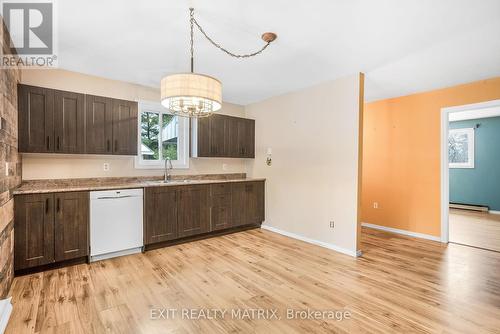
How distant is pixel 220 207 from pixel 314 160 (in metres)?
1.82

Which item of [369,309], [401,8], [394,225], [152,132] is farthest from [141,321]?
[394,225]

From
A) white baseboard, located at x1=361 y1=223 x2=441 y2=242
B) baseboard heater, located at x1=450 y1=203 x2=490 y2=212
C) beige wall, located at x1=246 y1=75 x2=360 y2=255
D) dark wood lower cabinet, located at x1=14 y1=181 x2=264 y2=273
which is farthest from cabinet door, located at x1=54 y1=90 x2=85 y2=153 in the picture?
baseboard heater, located at x1=450 y1=203 x2=490 y2=212

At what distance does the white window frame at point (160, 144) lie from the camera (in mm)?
4059

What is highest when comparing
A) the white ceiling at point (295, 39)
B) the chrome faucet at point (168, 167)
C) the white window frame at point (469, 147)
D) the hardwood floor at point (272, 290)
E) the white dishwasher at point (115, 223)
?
the white ceiling at point (295, 39)

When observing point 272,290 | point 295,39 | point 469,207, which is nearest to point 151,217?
point 272,290

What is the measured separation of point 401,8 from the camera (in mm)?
2088

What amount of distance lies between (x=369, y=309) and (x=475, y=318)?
839 mm

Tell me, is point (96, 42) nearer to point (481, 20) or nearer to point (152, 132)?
point (152, 132)

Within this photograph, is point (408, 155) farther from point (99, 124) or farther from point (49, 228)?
point (49, 228)

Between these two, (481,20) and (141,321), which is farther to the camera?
(481,20)

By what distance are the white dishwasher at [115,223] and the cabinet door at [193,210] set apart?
0.60 m

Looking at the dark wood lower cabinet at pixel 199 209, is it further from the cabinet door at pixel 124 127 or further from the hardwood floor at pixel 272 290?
the cabinet door at pixel 124 127
